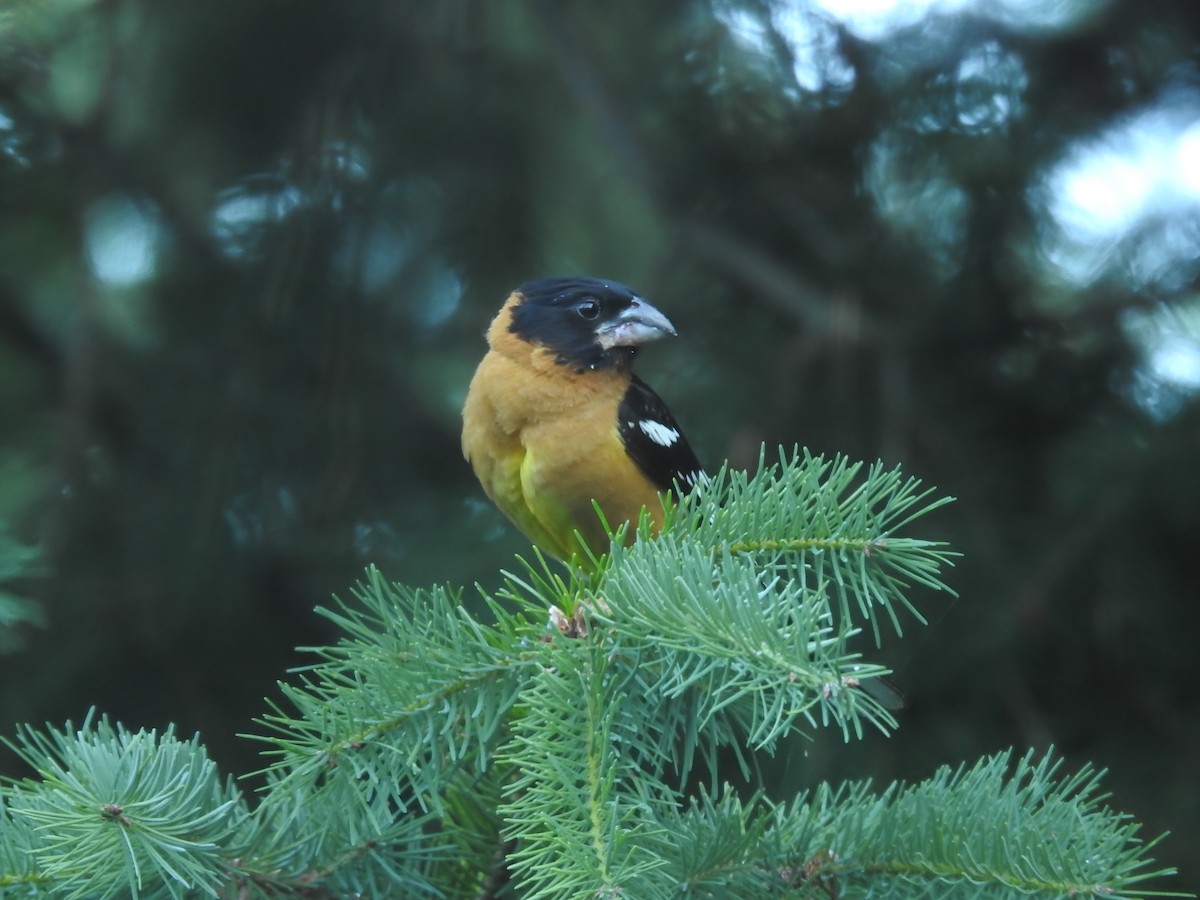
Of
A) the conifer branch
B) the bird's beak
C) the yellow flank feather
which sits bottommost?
the conifer branch

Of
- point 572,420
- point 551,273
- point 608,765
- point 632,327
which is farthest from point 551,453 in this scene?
point 608,765

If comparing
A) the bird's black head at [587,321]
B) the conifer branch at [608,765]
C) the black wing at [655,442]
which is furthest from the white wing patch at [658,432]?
the conifer branch at [608,765]

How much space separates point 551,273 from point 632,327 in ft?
2.02

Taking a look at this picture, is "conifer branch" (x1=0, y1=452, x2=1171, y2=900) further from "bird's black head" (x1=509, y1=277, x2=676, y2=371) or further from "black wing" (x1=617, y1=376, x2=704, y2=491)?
"bird's black head" (x1=509, y1=277, x2=676, y2=371)

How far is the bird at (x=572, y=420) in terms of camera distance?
3785 millimetres

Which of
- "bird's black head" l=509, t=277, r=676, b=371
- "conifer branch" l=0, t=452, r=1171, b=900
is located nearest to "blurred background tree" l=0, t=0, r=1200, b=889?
"bird's black head" l=509, t=277, r=676, b=371

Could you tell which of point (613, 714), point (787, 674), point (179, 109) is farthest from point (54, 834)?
point (179, 109)

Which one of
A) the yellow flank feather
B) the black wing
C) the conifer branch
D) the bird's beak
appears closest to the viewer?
the conifer branch

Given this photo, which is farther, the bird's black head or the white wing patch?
the bird's black head

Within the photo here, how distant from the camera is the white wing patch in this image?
13.0ft

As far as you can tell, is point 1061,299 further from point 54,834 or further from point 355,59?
point 54,834

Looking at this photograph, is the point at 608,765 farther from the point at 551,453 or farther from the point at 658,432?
the point at 658,432

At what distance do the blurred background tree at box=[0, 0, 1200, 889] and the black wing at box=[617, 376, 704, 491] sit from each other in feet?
1.30

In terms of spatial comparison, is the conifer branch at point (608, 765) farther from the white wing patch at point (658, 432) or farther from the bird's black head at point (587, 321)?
the bird's black head at point (587, 321)
